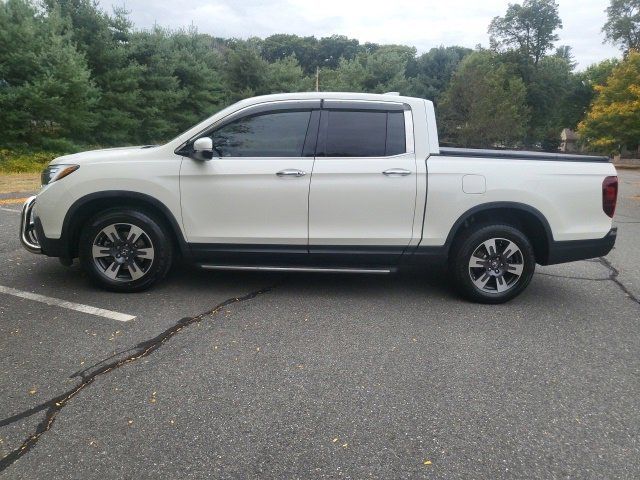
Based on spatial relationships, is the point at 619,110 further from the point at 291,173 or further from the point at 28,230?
the point at 28,230

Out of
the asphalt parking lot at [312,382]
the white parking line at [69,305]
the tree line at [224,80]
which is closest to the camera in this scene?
the asphalt parking lot at [312,382]

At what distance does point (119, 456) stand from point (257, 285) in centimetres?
274

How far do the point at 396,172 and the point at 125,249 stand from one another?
8.39ft

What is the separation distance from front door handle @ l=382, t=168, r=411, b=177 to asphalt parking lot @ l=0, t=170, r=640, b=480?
3.84 feet

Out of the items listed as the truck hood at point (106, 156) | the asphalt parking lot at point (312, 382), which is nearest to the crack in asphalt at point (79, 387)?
the asphalt parking lot at point (312, 382)

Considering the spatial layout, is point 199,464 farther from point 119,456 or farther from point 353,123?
point 353,123

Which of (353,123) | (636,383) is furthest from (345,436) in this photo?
(353,123)

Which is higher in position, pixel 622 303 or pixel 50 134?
pixel 50 134

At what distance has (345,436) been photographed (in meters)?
2.54

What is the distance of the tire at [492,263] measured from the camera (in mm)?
4512

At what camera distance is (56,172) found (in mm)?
4578

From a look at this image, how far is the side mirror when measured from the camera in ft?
14.0

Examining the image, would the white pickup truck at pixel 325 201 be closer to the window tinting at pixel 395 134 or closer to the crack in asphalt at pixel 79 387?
the window tinting at pixel 395 134

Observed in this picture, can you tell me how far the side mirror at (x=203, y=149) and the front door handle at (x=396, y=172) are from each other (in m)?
1.52
